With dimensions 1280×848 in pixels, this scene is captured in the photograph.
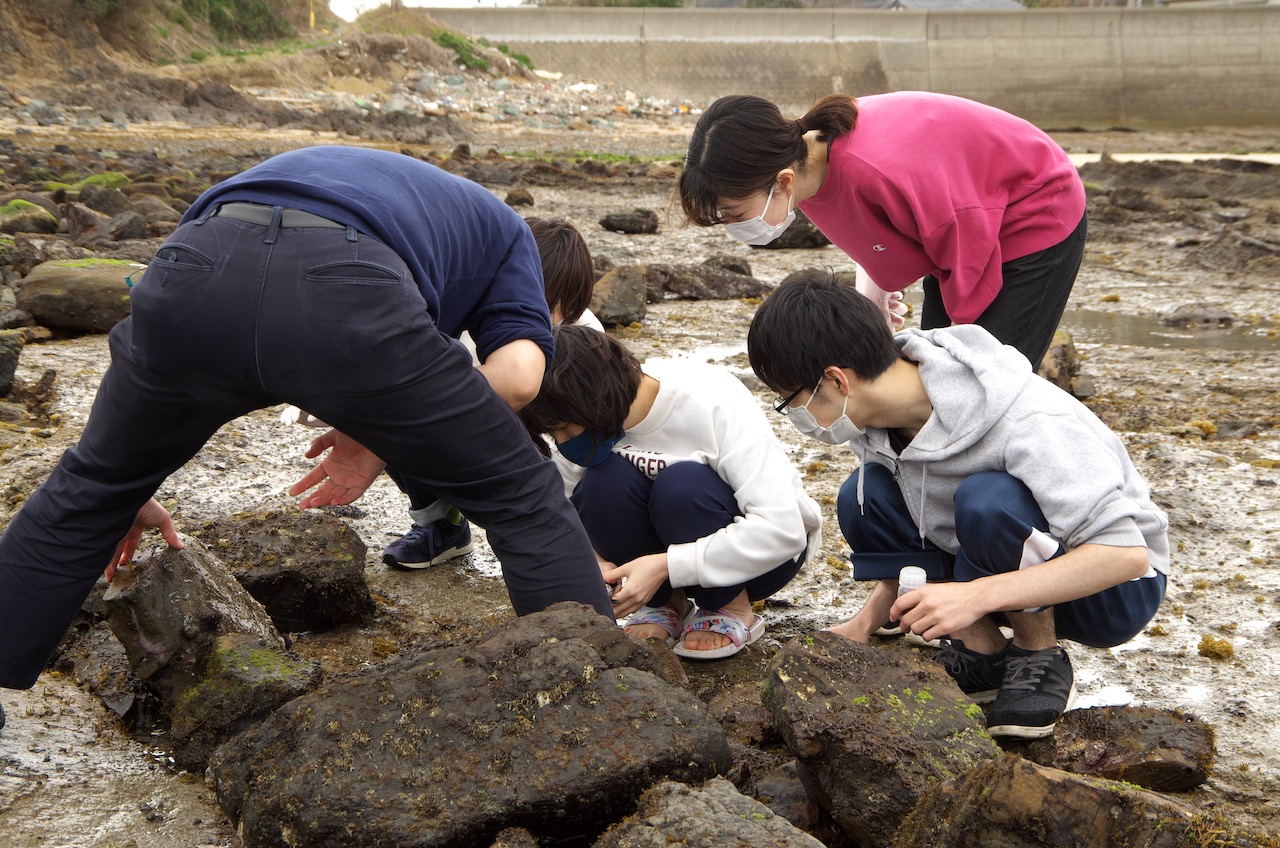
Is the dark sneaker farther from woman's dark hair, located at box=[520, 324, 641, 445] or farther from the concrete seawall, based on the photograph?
the concrete seawall

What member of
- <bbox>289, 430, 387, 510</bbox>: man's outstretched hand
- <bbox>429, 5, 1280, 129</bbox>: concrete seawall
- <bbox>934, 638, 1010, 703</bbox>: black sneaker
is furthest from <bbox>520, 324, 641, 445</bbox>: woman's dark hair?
<bbox>429, 5, 1280, 129</bbox>: concrete seawall

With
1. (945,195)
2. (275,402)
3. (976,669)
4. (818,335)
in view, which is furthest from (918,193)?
(275,402)

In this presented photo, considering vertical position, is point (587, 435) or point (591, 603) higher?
point (587, 435)

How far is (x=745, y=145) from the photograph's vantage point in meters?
2.76

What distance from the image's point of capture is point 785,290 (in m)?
2.40

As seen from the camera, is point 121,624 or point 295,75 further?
point 295,75

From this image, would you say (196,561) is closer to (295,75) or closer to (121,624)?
(121,624)

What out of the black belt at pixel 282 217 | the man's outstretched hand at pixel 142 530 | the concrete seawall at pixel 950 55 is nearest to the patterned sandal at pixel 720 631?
the man's outstretched hand at pixel 142 530

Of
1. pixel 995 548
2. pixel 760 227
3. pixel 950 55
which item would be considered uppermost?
pixel 950 55

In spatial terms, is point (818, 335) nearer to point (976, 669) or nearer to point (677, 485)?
point (677, 485)

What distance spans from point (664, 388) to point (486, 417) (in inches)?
30.5

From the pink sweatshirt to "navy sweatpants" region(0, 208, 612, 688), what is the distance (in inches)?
49.7

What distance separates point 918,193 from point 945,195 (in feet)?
0.23

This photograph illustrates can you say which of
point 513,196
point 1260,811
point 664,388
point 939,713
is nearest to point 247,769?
point 939,713
